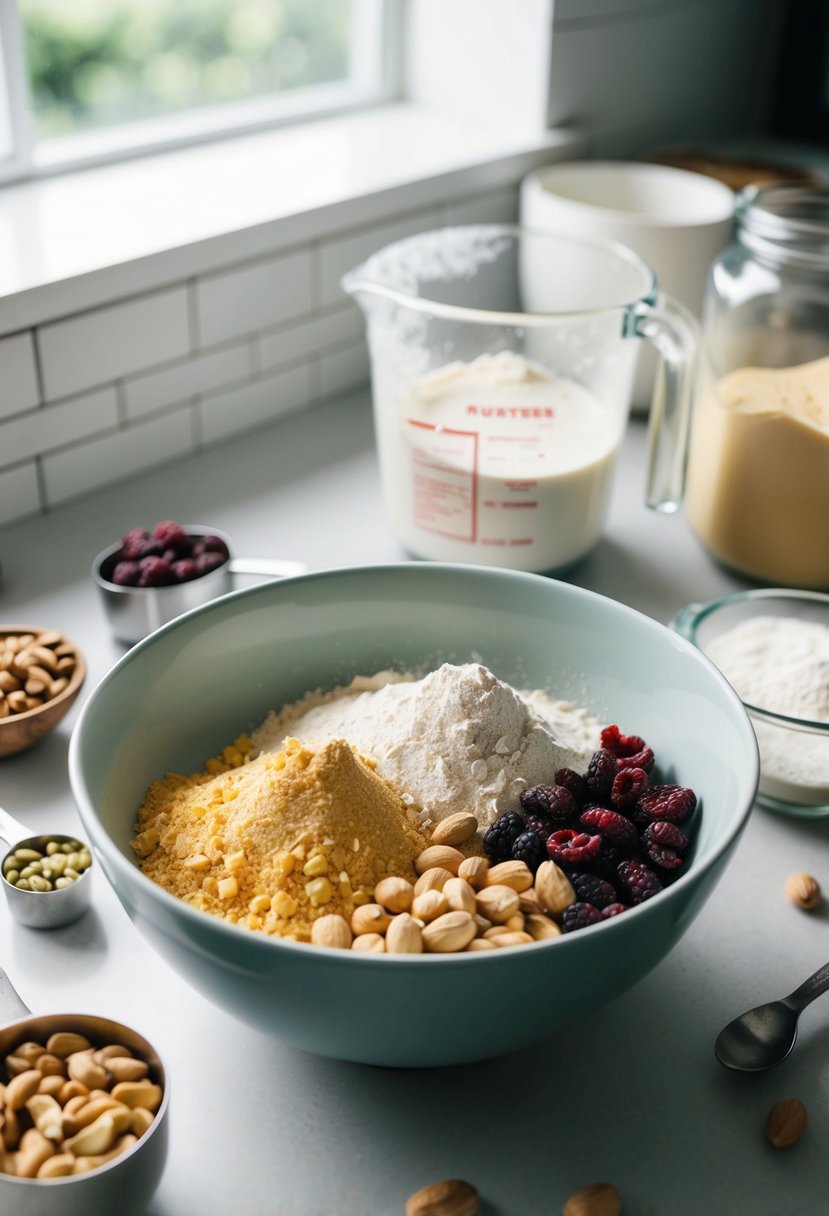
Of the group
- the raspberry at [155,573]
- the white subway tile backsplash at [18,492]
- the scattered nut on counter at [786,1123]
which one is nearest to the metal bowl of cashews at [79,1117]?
the scattered nut on counter at [786,1123]

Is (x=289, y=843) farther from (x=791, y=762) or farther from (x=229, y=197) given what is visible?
(x=229, y=197)

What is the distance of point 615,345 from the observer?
3.32 feet

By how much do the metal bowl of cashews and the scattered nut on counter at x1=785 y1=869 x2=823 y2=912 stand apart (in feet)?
1.41

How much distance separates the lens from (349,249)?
4.35 feet

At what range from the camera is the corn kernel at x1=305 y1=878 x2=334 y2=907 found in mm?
634

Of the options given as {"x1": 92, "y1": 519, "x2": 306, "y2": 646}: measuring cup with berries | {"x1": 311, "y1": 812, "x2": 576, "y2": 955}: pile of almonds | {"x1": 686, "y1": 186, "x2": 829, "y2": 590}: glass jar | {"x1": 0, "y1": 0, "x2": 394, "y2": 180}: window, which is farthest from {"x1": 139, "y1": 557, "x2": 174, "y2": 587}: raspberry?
{"x1": 0, "y1": 0, "x2": 394, "y2": 180}: window

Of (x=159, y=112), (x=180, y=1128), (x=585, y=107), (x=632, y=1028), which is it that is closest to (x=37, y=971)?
(x=180, y=1128)

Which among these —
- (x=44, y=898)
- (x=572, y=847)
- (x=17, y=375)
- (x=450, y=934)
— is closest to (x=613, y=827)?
(x=572, y=847)

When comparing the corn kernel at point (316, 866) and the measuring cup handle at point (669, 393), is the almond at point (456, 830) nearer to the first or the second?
the corn kernel at point (316, 866)

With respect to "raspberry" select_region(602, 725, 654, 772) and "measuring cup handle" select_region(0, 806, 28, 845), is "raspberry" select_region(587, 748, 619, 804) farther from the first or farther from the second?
"measuring cup handle" select_region(0, 806, 28, 845)

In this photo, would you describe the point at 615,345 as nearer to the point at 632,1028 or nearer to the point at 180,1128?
the point at 632,1028

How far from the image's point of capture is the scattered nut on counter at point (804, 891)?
78 centimetres

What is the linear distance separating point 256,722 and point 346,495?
1.43 ft

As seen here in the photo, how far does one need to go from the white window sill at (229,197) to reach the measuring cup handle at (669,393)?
1.47 ft
